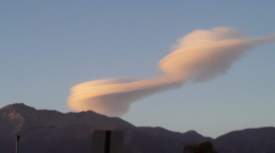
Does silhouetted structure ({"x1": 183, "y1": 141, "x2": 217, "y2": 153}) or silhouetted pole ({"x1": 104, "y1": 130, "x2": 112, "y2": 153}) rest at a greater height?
silhouetted structure ({"x1": 183, "y1": 141, "x2": 217, "y2": 153})

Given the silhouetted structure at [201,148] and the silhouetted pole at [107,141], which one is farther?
the silhouetted structure at [201,148]

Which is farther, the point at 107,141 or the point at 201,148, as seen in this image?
the point at 201,148

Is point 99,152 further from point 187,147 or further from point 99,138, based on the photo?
point 187,147

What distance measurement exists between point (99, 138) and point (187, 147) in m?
80.6

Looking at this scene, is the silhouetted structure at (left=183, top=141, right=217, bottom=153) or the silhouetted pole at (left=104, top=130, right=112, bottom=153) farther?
the silhouetted structure at (left=183, top=141, right=217, bottom=153)

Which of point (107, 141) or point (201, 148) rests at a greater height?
point (201, 148)

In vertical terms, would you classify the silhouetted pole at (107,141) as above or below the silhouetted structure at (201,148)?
below

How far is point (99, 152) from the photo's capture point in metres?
12.5

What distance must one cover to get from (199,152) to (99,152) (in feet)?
263

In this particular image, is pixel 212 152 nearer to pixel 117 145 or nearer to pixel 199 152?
pixel 199 152

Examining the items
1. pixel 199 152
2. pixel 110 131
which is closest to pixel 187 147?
pixel 199 152

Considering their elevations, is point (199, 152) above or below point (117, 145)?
above

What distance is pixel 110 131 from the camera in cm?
1271

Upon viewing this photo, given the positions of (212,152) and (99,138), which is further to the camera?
(212,152)
